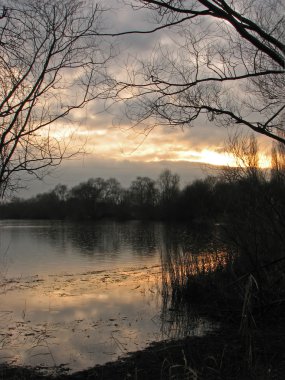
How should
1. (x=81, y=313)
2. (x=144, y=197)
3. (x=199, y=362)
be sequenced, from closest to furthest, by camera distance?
1. (x=199, y=362)
2. (x=81, y=313)
3. (x=144, y=197)

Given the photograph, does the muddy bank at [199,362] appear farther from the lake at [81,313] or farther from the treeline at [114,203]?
the treeline at [114,203]

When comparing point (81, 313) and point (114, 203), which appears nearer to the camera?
point (81, 313)

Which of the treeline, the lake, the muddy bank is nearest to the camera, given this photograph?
the muddy bank

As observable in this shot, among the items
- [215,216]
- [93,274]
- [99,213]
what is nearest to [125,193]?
[99,213]

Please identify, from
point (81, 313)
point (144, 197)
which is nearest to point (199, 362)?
point (81, 313)

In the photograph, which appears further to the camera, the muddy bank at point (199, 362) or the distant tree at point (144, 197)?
the distant tree at point (144, 197)

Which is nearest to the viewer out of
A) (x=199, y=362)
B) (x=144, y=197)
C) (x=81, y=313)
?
(x=199, y=362)

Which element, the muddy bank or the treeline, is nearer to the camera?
the muddy bank

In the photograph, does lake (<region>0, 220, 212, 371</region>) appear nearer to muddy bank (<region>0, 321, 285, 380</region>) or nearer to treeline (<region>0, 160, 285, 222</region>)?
muddy bank (<region>0, 321, 285, 380</region>)

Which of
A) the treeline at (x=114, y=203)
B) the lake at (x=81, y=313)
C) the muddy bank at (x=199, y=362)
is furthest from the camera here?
the treeline at (x=114, y=203)

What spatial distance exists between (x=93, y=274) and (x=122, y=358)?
11194 mm

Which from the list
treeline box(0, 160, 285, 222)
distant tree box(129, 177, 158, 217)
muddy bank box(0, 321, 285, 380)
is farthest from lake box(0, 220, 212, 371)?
distant tree box(129, 177, 158, 217)

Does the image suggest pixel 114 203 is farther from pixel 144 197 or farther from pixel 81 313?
pixel 81 313

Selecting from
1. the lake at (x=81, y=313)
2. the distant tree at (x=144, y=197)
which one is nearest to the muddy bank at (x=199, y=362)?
the lake at (x=81, y=313)
